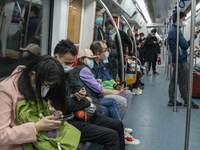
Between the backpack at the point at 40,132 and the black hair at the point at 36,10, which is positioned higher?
the black hair at the point at 36,10

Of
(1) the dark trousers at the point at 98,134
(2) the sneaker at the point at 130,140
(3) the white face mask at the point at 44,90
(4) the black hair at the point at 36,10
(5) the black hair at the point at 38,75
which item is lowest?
(2) the sneaker at the point at 130,140

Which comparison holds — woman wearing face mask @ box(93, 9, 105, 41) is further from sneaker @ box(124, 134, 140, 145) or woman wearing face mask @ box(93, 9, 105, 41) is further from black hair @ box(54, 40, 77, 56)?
black hair @ box(54, 40, 77, 56)

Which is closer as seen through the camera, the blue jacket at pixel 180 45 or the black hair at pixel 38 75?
the black hair at pixel 38 75

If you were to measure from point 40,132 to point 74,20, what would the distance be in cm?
316

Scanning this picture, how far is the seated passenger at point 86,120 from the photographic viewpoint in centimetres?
232

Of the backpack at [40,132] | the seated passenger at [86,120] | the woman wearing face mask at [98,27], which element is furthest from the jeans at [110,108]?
the woman wearing face mask at [98,27]

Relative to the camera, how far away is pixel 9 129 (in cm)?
157

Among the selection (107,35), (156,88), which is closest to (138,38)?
(156,88)

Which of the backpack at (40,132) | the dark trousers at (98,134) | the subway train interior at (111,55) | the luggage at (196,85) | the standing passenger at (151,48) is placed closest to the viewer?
the backpack at (40,132)

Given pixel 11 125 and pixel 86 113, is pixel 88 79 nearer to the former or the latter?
pixel 86 113

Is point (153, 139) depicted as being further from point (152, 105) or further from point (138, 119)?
point (152, 105)

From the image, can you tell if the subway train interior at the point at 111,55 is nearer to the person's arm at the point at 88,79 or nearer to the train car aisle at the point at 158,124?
the train car aisle at the point at 158,124

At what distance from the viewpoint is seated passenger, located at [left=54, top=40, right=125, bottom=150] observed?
2.32 m

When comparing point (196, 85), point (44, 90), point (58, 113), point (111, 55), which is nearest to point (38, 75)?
point (44, 90)
